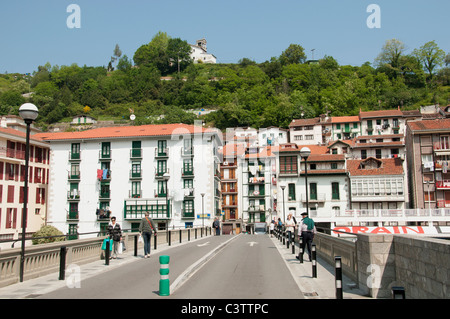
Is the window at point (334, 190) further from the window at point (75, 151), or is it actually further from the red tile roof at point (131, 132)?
the window at point (75, 151)

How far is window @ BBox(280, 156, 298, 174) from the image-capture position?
71375mm

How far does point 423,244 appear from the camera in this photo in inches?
303

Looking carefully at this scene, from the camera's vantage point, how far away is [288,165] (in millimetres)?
71750

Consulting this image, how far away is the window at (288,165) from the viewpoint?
234ft

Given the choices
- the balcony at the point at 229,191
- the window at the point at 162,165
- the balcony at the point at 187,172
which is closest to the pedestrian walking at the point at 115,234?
the balcony at the point at 187,172

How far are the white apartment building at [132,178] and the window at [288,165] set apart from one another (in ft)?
41.1

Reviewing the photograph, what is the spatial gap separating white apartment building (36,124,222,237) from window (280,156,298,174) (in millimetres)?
12515

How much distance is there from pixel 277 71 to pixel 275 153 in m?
91.0

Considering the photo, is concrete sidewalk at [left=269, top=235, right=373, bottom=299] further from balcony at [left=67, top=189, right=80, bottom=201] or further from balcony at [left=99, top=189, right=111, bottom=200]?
balcony at [left=67, top=189, right=80, bottom=201]

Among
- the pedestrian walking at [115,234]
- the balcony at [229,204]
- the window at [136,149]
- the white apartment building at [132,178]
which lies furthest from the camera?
the balcony at [229,204]

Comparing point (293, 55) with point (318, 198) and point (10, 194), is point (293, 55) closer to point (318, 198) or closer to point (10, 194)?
point (318, 198)

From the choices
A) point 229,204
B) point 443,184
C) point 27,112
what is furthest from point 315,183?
point 27,112

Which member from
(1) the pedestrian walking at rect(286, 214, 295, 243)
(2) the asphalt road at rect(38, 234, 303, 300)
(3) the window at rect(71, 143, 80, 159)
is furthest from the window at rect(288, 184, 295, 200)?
(2) the asphalt road at rect(38, 234, 303, 300)
